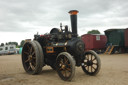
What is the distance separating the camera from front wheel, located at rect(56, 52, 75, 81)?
471cm

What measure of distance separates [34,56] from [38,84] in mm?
1995

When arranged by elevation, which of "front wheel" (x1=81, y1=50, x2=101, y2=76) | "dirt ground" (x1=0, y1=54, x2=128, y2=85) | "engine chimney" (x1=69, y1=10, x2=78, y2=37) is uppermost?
"engine chimney" (x1=69, y1=10, x2=78, y2=37)

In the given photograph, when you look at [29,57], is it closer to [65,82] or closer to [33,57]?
[33,57]

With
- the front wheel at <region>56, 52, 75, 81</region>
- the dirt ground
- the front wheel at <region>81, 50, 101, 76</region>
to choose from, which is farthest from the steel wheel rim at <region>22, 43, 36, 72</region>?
the front wheel at <region>81, 50, 101, 76</region>

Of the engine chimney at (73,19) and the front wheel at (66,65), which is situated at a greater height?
the engine chimney at (73,19)

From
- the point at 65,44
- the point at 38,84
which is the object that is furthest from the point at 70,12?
the point at 38,84

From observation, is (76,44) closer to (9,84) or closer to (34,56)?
(34,56)

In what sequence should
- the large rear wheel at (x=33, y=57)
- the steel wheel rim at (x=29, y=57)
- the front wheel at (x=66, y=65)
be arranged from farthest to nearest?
the steel wheel rim at (x=29, y=57) < the large rear wheel at (x=33, y=57) < the front wheel at (x=66, y=65)

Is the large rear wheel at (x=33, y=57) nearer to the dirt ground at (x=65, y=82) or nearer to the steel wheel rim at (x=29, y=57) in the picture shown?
the steel wheel rim at (x=29, y=57)

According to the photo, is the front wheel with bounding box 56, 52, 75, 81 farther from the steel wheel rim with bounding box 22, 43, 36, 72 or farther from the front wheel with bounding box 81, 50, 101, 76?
the steel wheel rim with bounding box 22, 43, 36, 72

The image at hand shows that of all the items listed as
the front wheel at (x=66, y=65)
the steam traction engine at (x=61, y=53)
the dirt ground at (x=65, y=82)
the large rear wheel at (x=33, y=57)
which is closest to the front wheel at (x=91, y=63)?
the steam traction engine at (x=61, y=53)

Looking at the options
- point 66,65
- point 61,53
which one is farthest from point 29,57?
point 66,65

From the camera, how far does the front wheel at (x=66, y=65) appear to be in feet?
→ 15.4

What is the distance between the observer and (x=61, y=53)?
512cm
